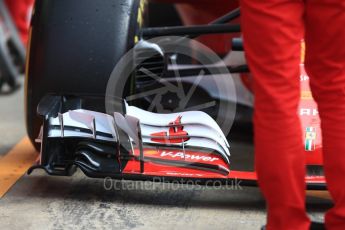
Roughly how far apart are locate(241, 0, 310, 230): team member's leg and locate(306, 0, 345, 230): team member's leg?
0.06m

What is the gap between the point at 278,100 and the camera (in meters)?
1.71

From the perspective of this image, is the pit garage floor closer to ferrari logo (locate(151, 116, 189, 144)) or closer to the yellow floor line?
the yellow floor line

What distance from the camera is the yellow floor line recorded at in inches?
103

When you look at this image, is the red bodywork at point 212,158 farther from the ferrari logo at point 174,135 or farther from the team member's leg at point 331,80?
the team member's leg at point 331,80

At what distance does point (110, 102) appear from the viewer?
245 cm

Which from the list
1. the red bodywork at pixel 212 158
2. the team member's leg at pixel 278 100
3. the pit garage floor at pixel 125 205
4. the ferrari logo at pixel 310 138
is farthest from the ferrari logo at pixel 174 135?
the team member's leg at pixel 278 100

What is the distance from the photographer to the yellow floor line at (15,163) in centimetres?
261

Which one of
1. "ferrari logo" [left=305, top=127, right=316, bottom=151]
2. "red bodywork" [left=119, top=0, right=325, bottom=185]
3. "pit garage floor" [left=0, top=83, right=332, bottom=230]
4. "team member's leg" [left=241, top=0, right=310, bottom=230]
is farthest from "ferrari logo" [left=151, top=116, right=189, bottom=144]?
"team member's leg" [left=241, top=0, right=310, bottom=230]

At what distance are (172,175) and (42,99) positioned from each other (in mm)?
547

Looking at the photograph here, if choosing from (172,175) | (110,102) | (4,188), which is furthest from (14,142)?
(172,175)

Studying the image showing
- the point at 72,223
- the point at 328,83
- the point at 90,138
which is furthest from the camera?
the point at 90,138

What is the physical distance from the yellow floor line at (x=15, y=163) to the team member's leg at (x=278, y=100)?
1102 millimetres

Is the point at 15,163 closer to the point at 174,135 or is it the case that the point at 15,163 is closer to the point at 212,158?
the point at 174,135

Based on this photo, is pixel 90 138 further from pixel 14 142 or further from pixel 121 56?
pixel 14 142
